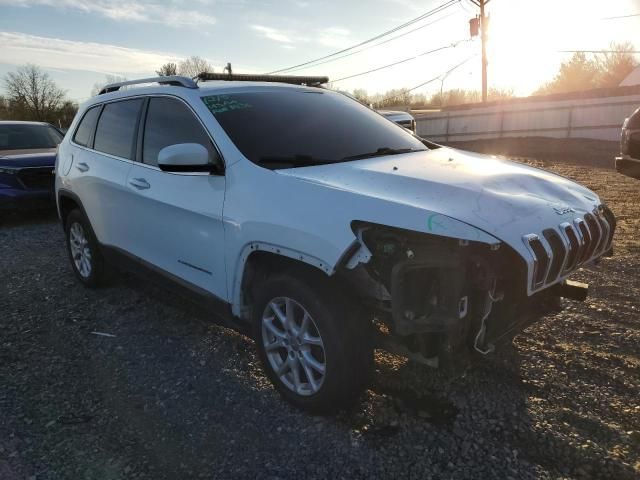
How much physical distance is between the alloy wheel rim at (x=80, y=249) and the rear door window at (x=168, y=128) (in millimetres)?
1544

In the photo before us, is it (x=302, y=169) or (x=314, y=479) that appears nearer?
(x=314, y=479)

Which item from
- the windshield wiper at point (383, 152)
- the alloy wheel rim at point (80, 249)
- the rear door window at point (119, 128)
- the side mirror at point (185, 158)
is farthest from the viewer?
the alloy wheel rim at point (80, 249)

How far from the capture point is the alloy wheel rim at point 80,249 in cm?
498

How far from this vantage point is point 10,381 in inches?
134

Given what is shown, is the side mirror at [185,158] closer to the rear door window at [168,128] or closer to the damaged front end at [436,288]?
the rear door window at [168,128]

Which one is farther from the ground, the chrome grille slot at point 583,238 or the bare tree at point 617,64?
the bare tree at point 617,64

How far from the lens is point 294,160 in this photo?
10.3 ft

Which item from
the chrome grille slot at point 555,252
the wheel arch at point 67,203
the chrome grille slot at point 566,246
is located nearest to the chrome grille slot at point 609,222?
the chrome grille slot at point 566,246

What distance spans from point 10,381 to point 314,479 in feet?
7.40

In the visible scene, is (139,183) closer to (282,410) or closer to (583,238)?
(282,410)

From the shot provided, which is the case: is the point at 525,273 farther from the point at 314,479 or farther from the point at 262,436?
the point at 262,436

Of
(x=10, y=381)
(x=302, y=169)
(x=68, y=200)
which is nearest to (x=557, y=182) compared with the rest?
(x=302, y=169)

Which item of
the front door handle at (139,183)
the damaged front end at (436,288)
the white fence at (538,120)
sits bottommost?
the damaged front end at (436,288)

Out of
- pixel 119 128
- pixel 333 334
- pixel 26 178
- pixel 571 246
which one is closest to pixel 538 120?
pixel 26 178
